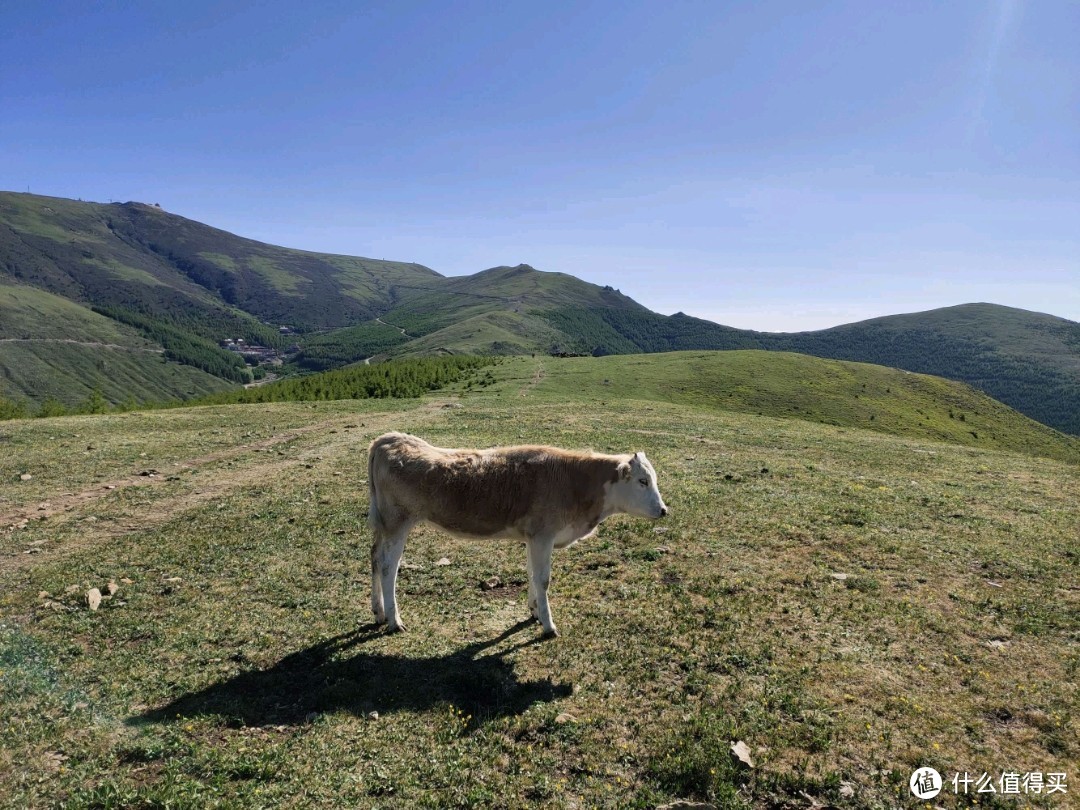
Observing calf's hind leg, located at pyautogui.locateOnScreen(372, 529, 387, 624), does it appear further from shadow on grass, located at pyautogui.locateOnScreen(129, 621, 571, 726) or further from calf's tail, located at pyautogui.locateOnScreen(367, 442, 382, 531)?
shadow on grass, located at pyautogui.locateOnScreen(129, 621, 571, 726)

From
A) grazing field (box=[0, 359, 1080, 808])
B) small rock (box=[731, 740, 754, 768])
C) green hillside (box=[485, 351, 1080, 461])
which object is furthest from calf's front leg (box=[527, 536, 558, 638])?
green hillside (box=[485, 351, 1080, 461])

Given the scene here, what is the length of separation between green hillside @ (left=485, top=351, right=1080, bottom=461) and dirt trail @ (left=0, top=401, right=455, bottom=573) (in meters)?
23.4

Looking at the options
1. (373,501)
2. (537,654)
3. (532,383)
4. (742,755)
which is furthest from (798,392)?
(742,755)

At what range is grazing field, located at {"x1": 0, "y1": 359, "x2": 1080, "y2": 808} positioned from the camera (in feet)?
22.6

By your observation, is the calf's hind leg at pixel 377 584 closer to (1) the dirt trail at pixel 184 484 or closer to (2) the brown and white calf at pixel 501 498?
(2) the brown and white calf at pixel 501 498

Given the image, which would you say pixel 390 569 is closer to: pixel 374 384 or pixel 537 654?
pixel 537 654

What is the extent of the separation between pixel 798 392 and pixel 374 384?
5601 centimetres

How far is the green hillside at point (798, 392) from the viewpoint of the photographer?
2501 inches

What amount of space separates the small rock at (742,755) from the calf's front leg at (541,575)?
3898 millimetres

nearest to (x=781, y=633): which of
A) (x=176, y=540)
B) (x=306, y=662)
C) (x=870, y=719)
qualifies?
(x=870, y=719)

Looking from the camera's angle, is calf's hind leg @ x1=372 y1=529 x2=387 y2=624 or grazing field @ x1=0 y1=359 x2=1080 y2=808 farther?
calf's hind leg @ x1=372 y1=529 x2=387 y2=624

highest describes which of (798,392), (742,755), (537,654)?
(798,392)

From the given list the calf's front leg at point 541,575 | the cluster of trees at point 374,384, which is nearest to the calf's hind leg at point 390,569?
the calf's front leg at point 541,575

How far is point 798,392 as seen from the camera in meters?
72.4
